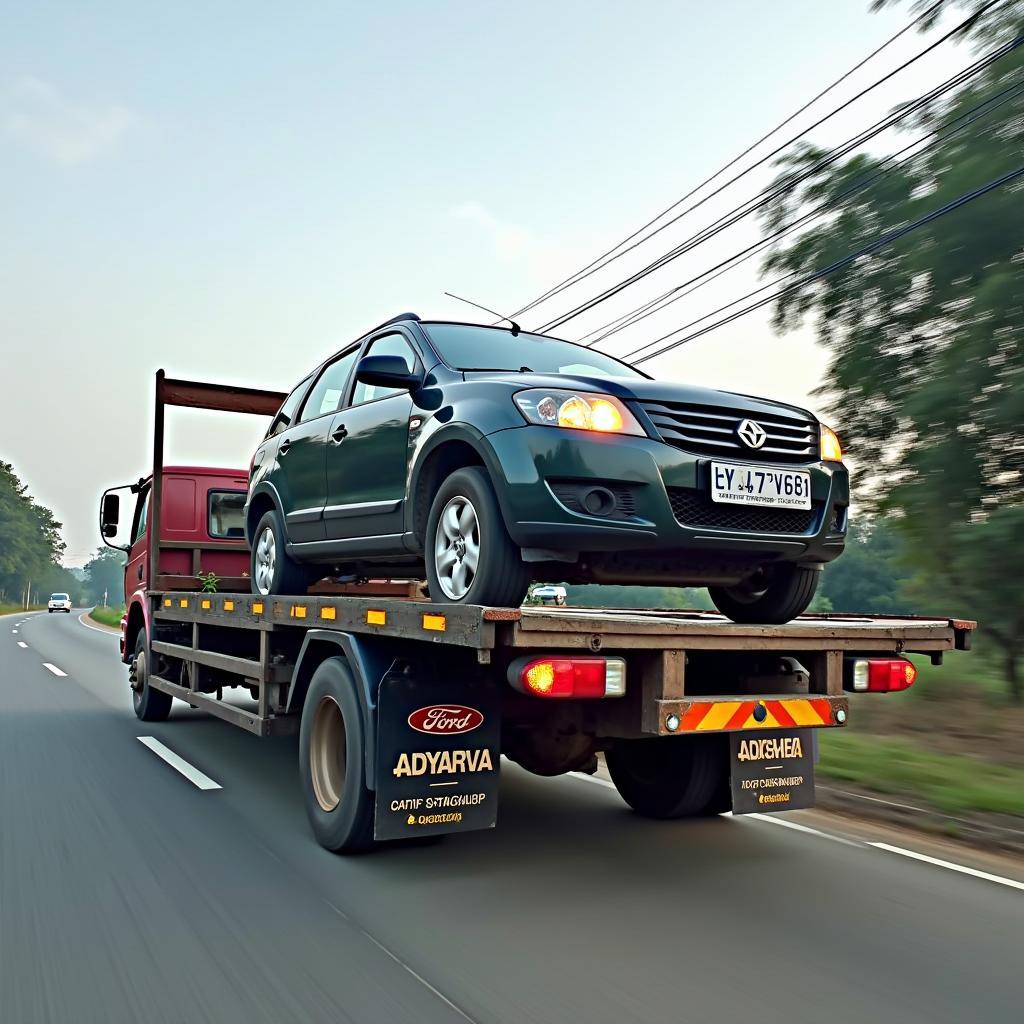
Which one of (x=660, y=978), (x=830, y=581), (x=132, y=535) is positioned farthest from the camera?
(x=830, y=581)

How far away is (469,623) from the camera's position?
4.20 meters

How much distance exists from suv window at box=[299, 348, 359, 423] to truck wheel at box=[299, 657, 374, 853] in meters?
2.03

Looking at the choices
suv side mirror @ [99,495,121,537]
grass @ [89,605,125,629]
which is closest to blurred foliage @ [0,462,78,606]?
grass @ [89,605,125,629]

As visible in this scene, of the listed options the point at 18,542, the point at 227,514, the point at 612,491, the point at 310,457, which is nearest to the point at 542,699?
the point at 612,491

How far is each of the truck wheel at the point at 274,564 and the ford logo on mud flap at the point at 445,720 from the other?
2.69 metres

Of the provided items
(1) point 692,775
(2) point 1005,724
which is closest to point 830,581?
(2) point 1005,724

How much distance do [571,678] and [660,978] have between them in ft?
3.70

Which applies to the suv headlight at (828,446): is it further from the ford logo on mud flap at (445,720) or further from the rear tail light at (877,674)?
the ford logo on mud flap at (445,720)

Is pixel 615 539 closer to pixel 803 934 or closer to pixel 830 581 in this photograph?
pixel 803 934

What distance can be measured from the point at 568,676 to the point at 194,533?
720cm

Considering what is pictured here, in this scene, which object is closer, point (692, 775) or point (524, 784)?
point (692, 775)

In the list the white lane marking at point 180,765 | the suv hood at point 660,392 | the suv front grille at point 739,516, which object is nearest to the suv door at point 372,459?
the suv hood at point 660,392

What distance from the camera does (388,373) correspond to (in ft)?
17.8

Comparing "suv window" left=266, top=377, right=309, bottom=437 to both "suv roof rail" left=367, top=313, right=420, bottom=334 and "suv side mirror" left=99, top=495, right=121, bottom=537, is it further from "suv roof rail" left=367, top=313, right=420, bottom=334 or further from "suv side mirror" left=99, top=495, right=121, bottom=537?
"suv side mirror" left=99, top=495, right=121, bottom=537
